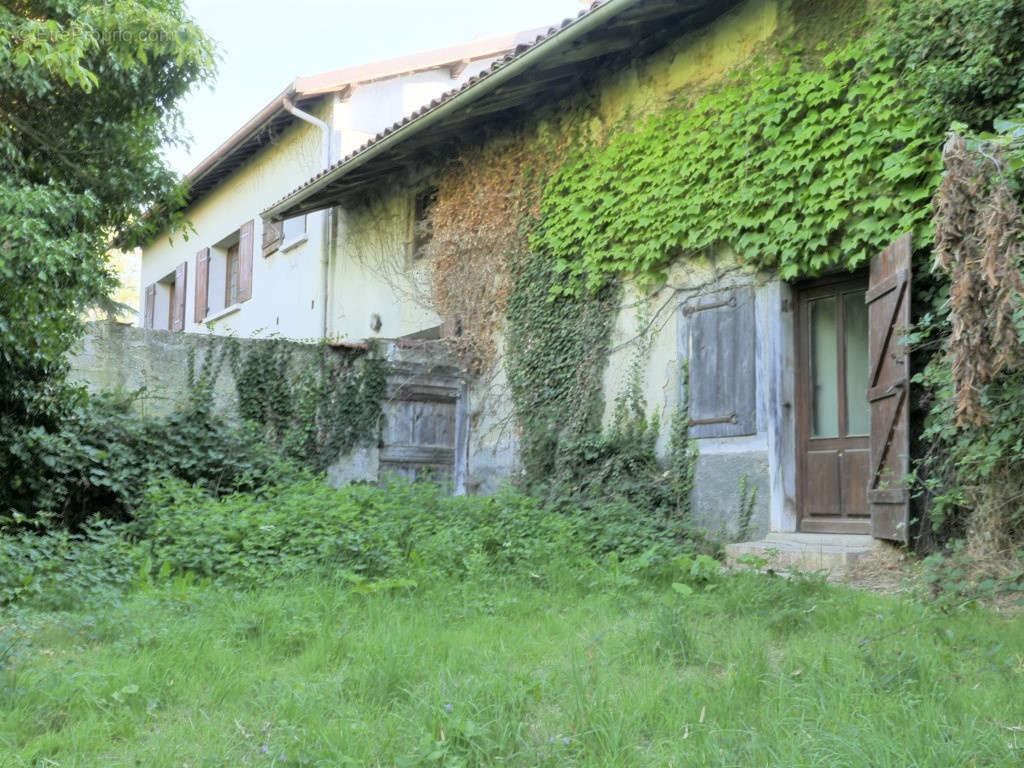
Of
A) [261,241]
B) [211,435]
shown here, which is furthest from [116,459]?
[261,241]

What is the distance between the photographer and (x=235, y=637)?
14.5ft

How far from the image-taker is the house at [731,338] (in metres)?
6.74

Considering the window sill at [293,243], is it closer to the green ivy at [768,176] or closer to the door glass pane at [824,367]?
the green ivy at [768,176]

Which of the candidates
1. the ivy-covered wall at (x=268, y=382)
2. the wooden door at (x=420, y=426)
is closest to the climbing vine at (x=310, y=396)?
the ivy-covered wall at (x=268, y=382)

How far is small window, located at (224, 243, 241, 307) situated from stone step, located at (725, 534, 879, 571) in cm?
1259

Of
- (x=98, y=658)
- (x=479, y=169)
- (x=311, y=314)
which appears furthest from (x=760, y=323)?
(x=311, y=314)

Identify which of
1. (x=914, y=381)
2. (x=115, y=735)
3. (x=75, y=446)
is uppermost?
(x=914, y=381)

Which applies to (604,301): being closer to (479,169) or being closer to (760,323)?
(760,323)

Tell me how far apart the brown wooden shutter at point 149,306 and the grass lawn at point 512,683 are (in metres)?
17.8

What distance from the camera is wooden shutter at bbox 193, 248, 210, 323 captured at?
1822cm

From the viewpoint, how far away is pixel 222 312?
56.9 feet

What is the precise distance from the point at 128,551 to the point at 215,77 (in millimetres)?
3470

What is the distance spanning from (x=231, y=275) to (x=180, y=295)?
7.48ft

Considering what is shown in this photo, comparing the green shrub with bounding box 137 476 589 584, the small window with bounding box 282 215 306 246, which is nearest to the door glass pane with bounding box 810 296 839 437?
the green shrub with bounding box 137 476 589 584
